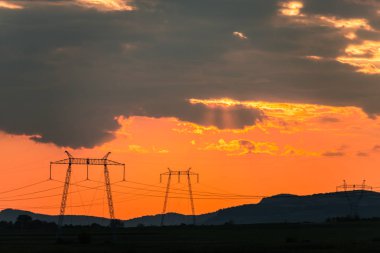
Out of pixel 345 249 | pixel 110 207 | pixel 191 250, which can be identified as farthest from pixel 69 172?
pixel 345 249

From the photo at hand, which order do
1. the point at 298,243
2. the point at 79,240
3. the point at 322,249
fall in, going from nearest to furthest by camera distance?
the point at 322,249 < the point at 298,243 < the point at 79,240

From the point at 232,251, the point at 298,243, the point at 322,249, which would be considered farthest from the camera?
the point at 298,243

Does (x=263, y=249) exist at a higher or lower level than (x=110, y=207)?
lower

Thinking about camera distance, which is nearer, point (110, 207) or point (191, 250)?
point (191, 250)

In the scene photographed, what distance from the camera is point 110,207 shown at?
7594 inches

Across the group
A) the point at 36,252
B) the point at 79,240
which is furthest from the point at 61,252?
the point at 79,240

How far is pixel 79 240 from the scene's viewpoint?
623 feet

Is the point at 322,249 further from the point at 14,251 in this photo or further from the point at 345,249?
the point at 14,251

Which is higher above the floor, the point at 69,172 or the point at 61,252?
the point at 69,172

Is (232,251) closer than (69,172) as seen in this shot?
Yes

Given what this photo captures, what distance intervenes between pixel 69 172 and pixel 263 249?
67855mm

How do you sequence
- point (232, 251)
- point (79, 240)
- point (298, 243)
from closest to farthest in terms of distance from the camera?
1. point (232, 251)
2. point (298, 243)
3. point (79, 240)

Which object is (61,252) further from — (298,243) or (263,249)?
(298,243)

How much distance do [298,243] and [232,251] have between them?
1291 inches
